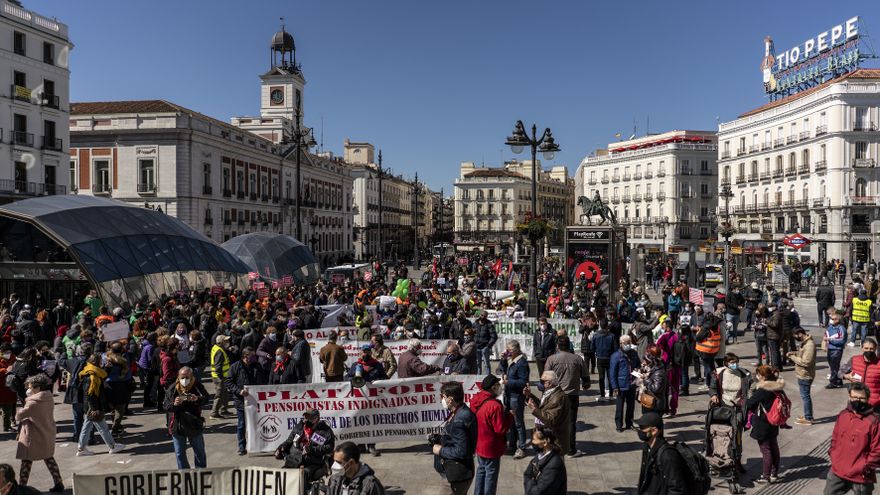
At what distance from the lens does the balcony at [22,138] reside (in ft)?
126

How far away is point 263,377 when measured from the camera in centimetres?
1033

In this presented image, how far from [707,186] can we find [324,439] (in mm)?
77120

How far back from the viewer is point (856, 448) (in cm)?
637

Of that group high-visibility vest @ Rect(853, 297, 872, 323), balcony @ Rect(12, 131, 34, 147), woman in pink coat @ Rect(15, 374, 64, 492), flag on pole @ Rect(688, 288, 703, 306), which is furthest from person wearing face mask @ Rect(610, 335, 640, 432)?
balcony @ Rect(12, 131, 34, 147)

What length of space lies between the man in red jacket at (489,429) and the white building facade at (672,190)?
227 feet

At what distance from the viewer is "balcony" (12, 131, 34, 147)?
38.5m

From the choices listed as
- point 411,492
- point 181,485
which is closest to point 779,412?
point 411,492

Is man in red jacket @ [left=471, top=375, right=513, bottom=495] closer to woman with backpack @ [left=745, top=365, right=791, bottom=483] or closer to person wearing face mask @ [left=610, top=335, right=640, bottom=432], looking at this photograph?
woman with backpack @ [left=745, top=365, right=791, bottom=483]

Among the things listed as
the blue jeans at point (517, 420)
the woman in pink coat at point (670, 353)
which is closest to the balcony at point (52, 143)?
the blue jeans at point (517, 420)

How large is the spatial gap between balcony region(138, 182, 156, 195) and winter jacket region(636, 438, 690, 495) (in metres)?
46.4

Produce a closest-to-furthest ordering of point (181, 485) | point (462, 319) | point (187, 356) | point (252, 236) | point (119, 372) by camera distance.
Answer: point (181, 485) < point (119, 372) < point (187, 356) < point (462, 319) < point (252, 236)

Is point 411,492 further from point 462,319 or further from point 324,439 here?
point 462,319

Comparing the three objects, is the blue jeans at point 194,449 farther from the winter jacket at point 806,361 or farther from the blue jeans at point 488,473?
the winter jacket at point 806,361

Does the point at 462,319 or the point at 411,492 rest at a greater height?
the point at 462,319
